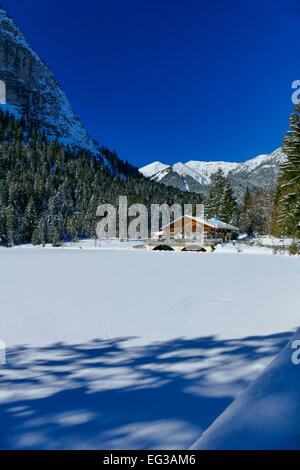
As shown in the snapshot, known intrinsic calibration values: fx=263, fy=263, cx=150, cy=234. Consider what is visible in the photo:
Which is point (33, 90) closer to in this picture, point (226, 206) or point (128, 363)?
point (226, 206)

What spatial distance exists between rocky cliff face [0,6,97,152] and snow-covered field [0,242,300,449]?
5783 inches

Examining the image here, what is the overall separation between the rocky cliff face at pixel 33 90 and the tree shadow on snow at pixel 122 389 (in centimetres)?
14865

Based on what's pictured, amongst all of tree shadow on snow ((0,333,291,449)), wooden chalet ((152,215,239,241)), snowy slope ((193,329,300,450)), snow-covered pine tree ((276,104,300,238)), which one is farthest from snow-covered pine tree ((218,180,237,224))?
snowy slope ((193,329,300,450))

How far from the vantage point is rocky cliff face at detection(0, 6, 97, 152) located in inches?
5906

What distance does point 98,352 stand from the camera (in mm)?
3305

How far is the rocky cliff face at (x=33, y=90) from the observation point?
492 feet

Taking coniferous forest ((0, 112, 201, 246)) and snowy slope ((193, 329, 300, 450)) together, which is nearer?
snowy slope ((193, 329, 300, 450))

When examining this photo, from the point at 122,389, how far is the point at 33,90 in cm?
19549

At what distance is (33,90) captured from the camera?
161m

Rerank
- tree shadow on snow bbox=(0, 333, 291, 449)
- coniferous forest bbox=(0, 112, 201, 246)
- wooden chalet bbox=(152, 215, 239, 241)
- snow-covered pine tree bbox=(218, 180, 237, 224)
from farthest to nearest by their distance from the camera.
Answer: coniferous forest bbox=(0, 112, 201, 246) → snow-covered pine tree bbox=(218, 180, 237, 224) → wooden chalet bbox=(152, 215, 239, 241) → tree shadow on snow bbox=(0, 333, 291, 449)

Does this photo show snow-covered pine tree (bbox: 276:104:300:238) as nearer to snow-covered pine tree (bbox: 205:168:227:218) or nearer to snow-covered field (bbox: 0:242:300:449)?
snow-covered field (bbox: 0:242:300:449)
